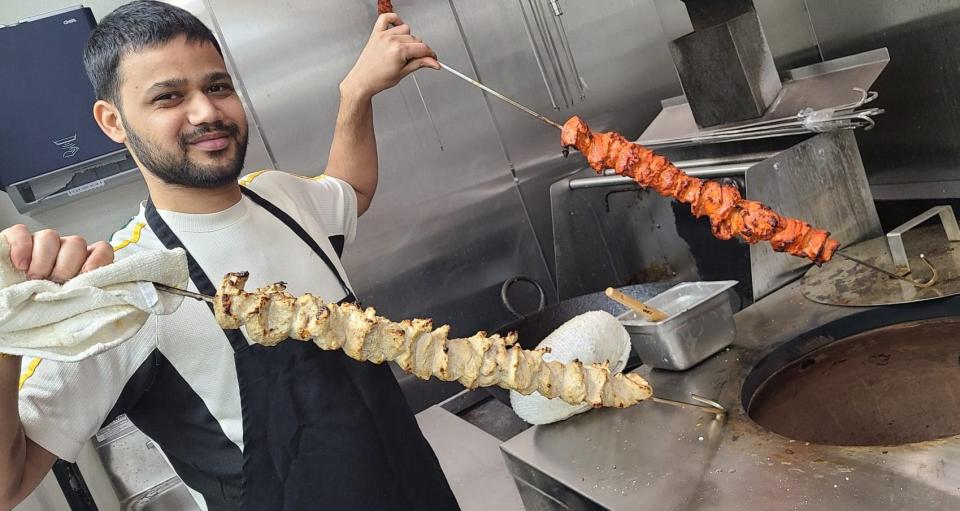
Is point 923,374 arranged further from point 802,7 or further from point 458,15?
point 458,15

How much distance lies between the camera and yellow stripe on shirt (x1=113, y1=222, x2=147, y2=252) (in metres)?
1.93

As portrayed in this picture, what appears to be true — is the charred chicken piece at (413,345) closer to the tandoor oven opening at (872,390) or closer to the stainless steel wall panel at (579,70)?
the tandoor oven opening at (872,390)

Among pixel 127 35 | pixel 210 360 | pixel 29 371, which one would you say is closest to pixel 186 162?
pixel 127 35

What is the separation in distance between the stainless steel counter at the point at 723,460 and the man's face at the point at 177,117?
47.9 inches

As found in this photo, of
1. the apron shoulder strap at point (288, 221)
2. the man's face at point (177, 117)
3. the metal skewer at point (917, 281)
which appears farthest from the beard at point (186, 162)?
the metal skewer at point (917, 281)

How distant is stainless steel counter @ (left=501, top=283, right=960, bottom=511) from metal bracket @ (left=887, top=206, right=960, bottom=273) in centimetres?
29

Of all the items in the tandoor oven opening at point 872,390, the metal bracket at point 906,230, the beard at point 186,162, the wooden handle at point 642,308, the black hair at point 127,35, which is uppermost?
the black hair at point 127,35

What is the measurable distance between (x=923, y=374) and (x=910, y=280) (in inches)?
13.6

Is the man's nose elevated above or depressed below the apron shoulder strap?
above

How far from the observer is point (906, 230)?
2402 mm

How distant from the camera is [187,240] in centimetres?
197

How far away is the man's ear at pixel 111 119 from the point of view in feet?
6.42

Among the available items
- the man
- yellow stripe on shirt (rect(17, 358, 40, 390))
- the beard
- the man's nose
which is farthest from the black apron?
yellow stripe on shirt (rect(17, 358, 40, 390))

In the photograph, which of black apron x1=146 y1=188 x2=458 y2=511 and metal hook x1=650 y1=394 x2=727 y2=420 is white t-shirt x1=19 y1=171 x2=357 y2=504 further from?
metal hook x1=650 y1=394 x2=727 y2=420
